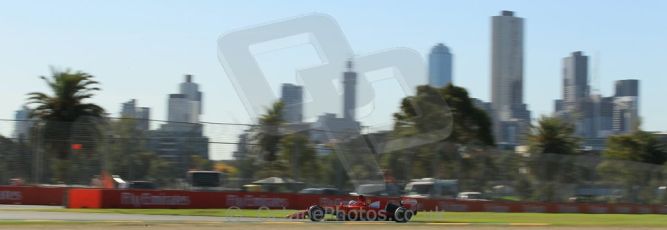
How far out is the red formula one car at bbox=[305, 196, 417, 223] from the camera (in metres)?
28.8

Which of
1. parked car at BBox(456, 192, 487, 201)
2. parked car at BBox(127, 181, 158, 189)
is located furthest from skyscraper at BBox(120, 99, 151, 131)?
parked car at BBox(456, 192, 487, 201)

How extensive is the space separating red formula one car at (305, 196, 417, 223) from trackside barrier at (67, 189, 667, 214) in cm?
185

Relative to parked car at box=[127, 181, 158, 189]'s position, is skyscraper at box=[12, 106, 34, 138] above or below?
above

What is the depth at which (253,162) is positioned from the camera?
40.6 metres

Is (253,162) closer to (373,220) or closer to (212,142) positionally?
(212,142)

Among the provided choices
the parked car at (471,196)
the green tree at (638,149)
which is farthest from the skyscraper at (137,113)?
the green tree at (638,149)

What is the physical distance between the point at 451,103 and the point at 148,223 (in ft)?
176

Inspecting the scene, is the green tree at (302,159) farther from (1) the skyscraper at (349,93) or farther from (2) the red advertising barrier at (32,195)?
(2) the red advertising barrier at (32,195)

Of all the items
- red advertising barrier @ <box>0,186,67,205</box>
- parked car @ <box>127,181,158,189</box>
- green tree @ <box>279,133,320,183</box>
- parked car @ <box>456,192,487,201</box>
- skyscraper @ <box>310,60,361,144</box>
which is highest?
skyscraper @ <box>310,60,361,144</box>

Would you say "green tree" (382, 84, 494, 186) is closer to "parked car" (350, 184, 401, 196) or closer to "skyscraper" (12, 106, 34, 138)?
"parked car" (350, 184, 401, 196)

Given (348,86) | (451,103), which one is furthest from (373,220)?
(451,103)

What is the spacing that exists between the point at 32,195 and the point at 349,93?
1459 centimetres

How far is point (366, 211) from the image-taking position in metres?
29.2

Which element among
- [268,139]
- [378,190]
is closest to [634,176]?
[378,190]
